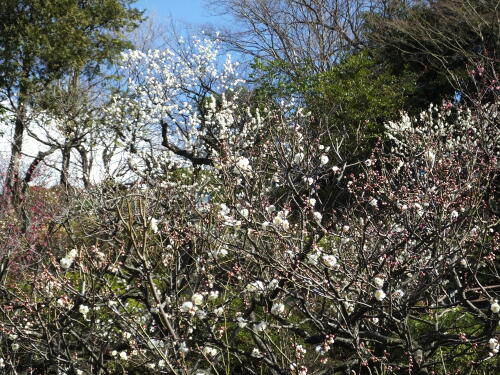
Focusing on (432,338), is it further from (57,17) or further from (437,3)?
(57,17)

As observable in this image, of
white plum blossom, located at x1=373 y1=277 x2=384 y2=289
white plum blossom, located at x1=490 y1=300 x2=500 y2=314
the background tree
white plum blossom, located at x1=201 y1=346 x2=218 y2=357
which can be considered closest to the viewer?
white plum blossom, located at x1=490 y1=300 x2=500 y2=314

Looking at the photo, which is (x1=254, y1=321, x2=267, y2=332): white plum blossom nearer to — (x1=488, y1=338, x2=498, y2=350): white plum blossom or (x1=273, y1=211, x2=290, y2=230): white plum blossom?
(x1=273, y1=211, x2=290, y2=230): white plum blossom

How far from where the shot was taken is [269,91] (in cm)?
1386

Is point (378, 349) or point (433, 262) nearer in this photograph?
point (433, 262)

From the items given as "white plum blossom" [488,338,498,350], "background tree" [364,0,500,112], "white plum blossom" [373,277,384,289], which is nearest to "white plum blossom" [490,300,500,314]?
"white plum blossom" [488,338,498,350]

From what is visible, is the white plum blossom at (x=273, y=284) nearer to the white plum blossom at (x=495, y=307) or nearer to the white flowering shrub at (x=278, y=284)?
the white flowering shrub at (x=278, y=284)

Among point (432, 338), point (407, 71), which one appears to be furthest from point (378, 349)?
point (407, 71)

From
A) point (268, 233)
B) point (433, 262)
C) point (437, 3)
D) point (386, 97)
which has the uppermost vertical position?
point (437, 3)

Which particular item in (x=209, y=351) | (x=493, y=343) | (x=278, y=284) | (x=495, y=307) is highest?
(x=278, y=284)

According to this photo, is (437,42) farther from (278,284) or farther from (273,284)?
(273,284)

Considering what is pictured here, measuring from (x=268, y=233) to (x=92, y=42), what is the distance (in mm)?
14516

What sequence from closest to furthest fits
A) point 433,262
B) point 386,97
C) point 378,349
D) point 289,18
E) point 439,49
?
point 433,262 → point 378,349 → point 386,97 → point 439,49 → point 289,18

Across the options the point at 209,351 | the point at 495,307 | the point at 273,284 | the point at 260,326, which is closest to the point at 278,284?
the point at 273,284

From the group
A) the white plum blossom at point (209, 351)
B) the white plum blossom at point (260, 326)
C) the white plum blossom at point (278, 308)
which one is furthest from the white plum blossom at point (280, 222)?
the white plum blossom at point (209, 351)
